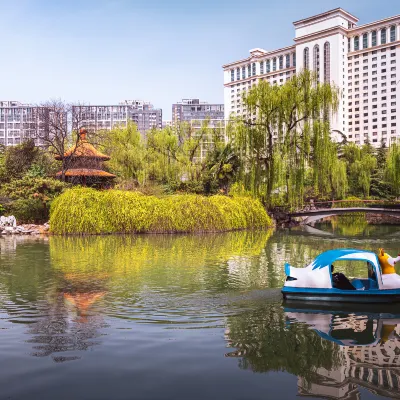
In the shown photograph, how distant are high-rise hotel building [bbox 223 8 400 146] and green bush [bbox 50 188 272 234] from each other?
7748cm

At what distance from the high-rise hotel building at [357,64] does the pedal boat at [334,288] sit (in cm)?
9485

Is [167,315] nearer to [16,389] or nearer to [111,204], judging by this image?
[16,389]

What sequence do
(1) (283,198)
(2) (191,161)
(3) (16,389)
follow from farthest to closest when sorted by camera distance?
(2) (191,161) < (1) (283,198) < (3) (16,389)

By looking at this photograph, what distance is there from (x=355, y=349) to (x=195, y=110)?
491 ft

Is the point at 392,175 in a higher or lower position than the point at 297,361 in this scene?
higher

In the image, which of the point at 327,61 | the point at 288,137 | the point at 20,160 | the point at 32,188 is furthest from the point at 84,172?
the point at 327,61

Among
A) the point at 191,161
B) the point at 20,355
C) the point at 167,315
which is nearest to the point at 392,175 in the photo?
the point at 191,161

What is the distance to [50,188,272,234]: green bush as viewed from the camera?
87.0 feet

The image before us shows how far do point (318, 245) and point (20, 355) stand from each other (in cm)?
1725

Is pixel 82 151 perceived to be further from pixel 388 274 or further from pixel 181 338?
pixel 181 338

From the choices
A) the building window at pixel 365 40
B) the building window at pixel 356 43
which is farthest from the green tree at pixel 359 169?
the building window at pixel 356 43

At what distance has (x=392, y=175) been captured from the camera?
36.5 meters

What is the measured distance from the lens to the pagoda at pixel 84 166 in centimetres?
3291

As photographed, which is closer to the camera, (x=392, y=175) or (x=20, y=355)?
(x=20, y=355)
